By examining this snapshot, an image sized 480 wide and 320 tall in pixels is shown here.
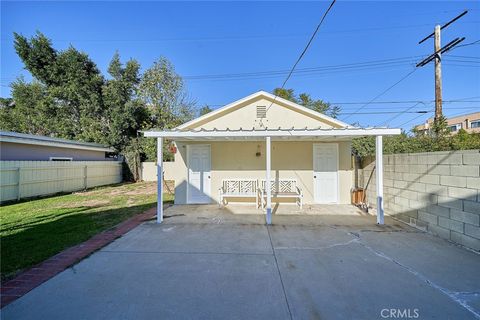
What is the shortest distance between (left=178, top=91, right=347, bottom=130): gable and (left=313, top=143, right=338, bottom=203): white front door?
105 cm

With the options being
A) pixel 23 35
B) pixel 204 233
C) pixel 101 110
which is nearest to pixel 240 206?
pixel 204 233

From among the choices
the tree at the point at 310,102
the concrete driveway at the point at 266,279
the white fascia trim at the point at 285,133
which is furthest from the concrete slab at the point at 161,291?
the tree at the point at 310,102

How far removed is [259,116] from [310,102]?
21.5 metres

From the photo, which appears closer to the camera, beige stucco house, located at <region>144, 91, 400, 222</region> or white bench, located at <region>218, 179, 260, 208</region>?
white bench, located at <region>218, 179, 260, 208</region>

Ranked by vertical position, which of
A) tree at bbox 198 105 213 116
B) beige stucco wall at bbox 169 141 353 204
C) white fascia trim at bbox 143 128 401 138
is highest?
tree at bbox 198 105 213 116

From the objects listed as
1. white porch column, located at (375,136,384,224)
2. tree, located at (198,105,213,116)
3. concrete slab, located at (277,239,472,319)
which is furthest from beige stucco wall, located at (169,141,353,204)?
tree, located at (198,105,213,116)

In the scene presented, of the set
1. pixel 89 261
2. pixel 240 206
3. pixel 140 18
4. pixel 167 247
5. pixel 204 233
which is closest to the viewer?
pixel 89 261

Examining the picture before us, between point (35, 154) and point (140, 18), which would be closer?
point (140, 18)

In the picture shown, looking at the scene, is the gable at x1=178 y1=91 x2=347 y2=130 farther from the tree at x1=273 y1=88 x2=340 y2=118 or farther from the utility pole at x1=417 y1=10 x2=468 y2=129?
the tree at x1=273 y1=88 x2=340 y2=118

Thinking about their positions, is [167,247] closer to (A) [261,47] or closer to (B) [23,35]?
(A) [261,47]

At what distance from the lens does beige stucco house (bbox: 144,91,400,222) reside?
30.0 feet

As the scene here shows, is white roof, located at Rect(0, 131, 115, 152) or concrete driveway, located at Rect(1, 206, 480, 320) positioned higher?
white roof, located at Rect(0, 131, 115, 152)

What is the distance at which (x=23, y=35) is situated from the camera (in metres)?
18.7

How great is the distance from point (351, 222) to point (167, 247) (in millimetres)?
4874
